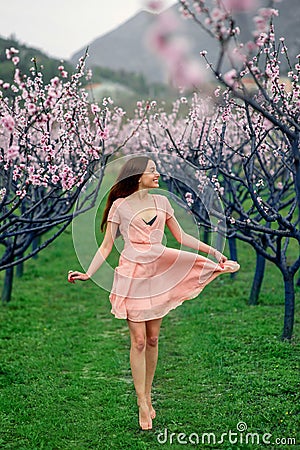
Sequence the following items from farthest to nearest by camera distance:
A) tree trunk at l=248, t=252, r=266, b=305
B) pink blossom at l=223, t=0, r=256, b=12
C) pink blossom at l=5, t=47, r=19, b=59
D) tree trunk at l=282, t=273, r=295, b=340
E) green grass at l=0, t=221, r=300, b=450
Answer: tree trunk at l=248, t=252, r=266, b=305, tree trunk at l=282, t=273, r=295, b=340, green grass at l=0, t=221, r=300, b=450, pink blossom at l=5, t=47, r=19, b=59, pink blossom at l=223, t=0, r=256, b=12

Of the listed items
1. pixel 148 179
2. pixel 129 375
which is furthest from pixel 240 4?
pixel 129 375

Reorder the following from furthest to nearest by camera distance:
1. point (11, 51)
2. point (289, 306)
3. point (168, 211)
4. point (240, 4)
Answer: point (289, 306)
point (168, 211)
point (11, 51)
point (240, 4)

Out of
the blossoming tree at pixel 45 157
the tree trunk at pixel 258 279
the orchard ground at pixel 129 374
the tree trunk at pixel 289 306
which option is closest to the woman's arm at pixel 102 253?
the blossoming tree at pixel 45 157

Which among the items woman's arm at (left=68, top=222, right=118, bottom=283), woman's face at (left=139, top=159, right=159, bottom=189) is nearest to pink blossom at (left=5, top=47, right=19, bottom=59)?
woman's face at (left=139, top=159, right=159, bottom=189)

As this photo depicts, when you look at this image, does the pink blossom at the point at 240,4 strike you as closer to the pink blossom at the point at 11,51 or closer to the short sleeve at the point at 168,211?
the pink blossom at the point at 11,51

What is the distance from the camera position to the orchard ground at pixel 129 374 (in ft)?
15.7

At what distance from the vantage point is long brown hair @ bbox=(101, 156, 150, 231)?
4715 mm

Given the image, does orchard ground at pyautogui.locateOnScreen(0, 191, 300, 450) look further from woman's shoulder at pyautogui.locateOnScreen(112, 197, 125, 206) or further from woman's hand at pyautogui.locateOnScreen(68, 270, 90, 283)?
woman's shoulder at pyautogui.locateOnScreen(112, 197, 125, 206)

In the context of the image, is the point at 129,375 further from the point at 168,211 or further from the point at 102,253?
the point at 168,211

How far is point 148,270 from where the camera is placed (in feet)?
15.3

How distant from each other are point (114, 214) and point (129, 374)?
7.55 ft

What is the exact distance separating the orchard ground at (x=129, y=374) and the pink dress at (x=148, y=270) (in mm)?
925

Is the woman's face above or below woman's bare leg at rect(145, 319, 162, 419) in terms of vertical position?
above

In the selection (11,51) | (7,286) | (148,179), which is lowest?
(7,286)
